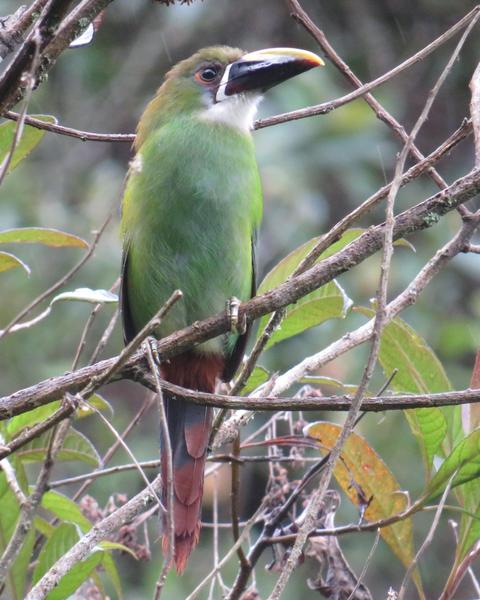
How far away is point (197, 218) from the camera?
230 centimetres

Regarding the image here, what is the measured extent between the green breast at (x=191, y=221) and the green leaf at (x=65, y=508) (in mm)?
695

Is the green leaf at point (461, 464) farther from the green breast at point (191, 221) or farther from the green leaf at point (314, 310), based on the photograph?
the green breast at point (191, 221)

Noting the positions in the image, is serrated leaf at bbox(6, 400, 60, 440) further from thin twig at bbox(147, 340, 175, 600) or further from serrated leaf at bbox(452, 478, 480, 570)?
serrated leaf at bbox(452, 478, 480, 570)

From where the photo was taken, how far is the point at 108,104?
5375mm

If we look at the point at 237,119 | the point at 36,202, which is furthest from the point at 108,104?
the point at 237,119

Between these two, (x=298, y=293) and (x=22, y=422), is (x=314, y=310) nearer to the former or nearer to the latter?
(x=298, y=293)

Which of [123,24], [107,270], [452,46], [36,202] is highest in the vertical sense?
[123,24]

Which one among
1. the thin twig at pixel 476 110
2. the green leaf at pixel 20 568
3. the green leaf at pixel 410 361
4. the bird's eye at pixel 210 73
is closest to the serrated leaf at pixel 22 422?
the green leaf at pixel 20 568

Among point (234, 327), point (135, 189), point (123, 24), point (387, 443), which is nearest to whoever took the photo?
point (234, 327)

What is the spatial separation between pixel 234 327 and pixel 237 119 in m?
1.06

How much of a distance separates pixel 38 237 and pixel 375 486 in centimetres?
80

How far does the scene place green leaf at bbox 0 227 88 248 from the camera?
5.92 feet

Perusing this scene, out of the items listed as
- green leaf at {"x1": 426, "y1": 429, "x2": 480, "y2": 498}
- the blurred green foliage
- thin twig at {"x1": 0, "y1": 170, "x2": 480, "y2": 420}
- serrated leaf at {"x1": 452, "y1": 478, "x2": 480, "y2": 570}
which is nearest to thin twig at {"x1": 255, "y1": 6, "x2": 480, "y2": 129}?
thin twig at {"x1": 0, "y1": 170, "x2": 480, "y2": 420}

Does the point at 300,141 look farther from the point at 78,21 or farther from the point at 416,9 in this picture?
the point at 78,21
